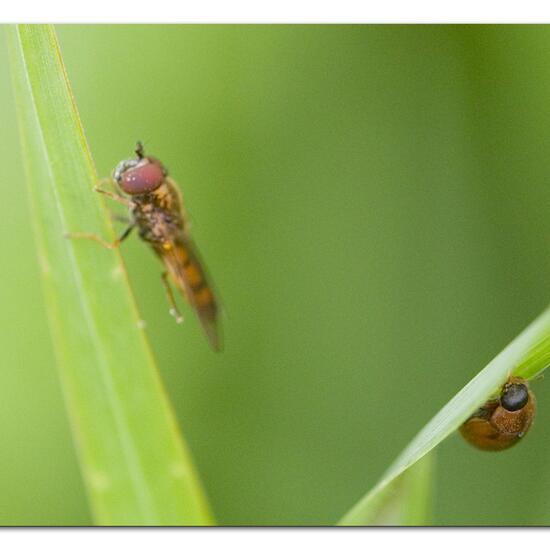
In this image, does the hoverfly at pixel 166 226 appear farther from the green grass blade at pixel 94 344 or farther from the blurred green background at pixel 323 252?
the green grass blade at pixel 94 344

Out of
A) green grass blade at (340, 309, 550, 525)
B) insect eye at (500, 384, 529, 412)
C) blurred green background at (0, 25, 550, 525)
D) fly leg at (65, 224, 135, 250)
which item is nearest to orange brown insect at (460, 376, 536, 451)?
insect eye at (500, 384, 529, 412)

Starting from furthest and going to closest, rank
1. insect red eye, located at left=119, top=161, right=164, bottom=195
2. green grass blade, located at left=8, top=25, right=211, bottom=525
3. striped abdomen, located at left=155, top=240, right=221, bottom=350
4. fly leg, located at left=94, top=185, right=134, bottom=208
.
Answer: striped abdomen, located at left=155, top=240, right=221, bottom=350, insect red eye, located at left=119, top=161, right=164, bottom=195, fly leg, located at left=94, top=185, right=134, bottom=208, green grass blade, located at left=8, top=25, right=211, bottom=525

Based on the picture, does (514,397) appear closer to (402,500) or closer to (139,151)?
(402,500)

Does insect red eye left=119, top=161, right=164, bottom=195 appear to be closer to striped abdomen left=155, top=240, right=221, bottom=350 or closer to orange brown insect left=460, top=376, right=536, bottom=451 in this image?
striped abdomen left=155, top=240, right=221, bottom=350

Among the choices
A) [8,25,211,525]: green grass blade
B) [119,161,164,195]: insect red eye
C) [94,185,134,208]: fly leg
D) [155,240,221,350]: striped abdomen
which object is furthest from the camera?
[155,240,221,350]: striped abdomen

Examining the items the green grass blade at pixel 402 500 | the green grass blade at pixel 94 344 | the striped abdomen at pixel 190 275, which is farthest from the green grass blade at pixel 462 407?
the striped abdomen at pixel 190 275

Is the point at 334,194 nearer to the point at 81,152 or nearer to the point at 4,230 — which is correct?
the point at 4,230

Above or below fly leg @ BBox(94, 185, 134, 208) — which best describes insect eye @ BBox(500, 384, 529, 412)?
below
